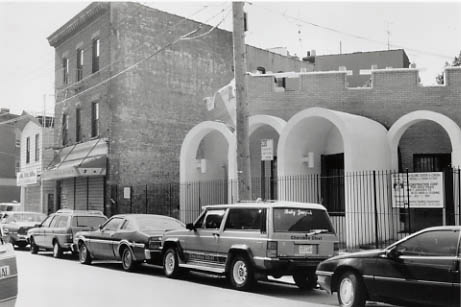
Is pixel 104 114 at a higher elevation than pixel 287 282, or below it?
higher

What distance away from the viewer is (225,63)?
3170cm

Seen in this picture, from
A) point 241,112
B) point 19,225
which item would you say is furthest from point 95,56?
point 241,112

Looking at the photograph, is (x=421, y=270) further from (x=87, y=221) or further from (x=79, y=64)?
(x=79, y=64)

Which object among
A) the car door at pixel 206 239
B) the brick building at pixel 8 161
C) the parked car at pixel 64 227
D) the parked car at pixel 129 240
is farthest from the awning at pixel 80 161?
the brick building at pixel 8 161

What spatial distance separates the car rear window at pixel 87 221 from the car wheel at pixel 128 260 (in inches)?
172

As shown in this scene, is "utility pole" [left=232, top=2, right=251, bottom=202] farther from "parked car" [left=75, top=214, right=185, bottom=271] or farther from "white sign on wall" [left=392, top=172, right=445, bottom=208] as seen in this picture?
"white sign on wall" [left=392, top=172, right=445, bottom=208]

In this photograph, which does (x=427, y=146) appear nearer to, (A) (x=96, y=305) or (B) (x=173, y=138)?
(B) (x=173, y=138)

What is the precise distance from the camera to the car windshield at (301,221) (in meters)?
11.4

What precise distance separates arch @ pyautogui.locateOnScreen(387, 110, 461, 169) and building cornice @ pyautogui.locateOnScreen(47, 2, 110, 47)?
15.4 meters

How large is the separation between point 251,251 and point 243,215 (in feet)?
2.96

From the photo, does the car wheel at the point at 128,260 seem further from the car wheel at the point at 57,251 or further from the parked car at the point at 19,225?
the parked car at the point at 19,225

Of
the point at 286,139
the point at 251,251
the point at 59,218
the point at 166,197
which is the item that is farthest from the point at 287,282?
the point at 166,197

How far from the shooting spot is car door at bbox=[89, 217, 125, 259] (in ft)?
52.3

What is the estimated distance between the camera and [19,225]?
2344cm
